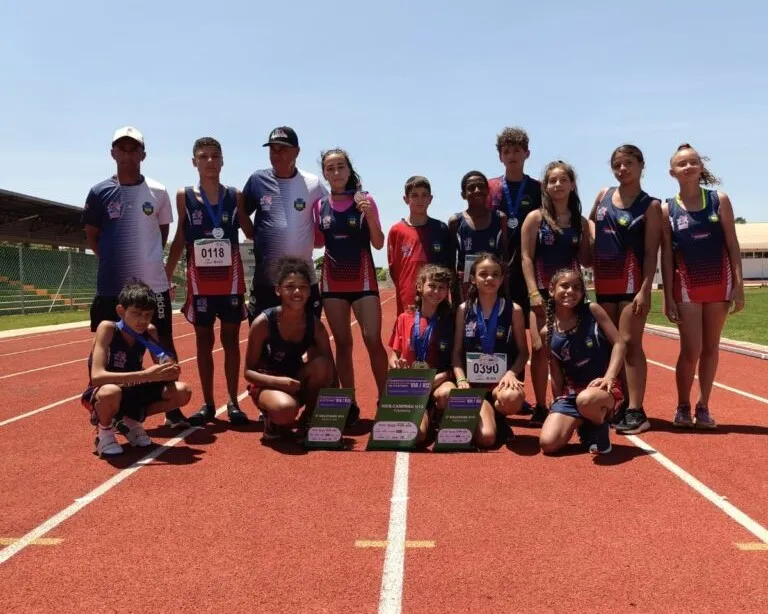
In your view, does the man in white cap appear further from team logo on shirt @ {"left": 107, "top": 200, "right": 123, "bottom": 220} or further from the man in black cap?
the man in black cap

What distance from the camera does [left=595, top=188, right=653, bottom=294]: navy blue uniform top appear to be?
4887mm

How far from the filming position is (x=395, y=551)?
2.76 meters

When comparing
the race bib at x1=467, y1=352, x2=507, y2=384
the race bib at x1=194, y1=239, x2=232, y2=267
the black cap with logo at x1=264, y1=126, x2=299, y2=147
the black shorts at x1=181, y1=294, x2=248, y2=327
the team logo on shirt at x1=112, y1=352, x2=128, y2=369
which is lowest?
the race bib at x1=467, y1=352, x2=507, y2=384

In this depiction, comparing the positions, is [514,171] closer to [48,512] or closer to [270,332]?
[270,332]

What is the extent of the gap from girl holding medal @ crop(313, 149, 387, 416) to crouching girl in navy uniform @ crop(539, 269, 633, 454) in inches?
53.1

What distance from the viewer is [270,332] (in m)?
4.71

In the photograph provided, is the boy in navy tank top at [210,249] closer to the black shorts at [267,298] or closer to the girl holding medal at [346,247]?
the black shorts at [267,298]

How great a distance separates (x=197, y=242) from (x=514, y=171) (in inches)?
100.0

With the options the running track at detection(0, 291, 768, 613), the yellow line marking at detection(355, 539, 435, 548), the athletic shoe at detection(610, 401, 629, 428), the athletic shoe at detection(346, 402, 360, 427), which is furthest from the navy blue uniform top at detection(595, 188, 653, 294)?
the yellow line marking at detection(355, 539, 435, 548)

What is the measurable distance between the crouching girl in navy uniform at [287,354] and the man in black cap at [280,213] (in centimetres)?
25

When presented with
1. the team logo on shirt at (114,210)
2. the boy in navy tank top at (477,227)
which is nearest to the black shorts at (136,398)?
the team logo on shirt at (114,210)

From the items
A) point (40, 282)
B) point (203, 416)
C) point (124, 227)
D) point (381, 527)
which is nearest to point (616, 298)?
point (381, 527)

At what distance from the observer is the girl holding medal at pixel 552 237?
4887 mm

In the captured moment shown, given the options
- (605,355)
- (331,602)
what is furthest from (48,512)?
(605,355)
